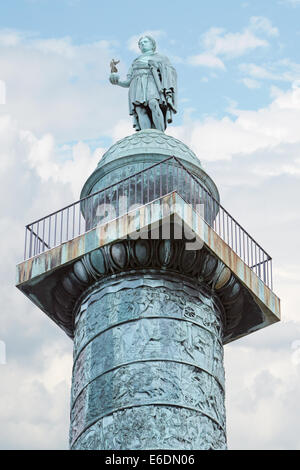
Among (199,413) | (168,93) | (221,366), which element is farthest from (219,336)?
(168,93)

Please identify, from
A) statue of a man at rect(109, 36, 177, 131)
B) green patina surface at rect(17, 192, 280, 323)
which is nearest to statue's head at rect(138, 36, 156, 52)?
statue of a man at rect(109, 36, 177, 131)

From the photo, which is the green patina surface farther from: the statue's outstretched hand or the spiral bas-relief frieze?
the statue's outstretched hand

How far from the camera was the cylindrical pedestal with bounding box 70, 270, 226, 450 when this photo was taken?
65.2 feet

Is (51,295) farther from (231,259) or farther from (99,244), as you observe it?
(231,259)

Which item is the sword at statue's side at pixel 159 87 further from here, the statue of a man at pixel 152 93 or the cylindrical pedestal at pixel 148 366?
the cylindrical pedestal at pixel 148 366

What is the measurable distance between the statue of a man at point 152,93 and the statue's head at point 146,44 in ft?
1.43

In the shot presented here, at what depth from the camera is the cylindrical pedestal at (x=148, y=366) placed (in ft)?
65.2

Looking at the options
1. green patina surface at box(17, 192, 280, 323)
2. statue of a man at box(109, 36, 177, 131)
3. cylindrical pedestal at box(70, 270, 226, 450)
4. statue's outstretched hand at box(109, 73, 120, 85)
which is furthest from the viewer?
statue's outstretched hand at box(109, 73, 120, 85)

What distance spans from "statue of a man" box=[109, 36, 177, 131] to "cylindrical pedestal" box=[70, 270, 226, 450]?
4351 millimetres

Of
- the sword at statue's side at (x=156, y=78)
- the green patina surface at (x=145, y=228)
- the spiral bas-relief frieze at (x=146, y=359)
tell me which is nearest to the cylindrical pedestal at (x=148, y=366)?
the spiral bas-relief frieze at (x=146, y=359)

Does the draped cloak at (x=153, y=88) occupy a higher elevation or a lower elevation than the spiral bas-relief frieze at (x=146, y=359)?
higher

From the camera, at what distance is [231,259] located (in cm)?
2200

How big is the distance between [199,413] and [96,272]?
296 centimetres

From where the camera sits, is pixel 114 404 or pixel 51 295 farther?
pixel 51 295
